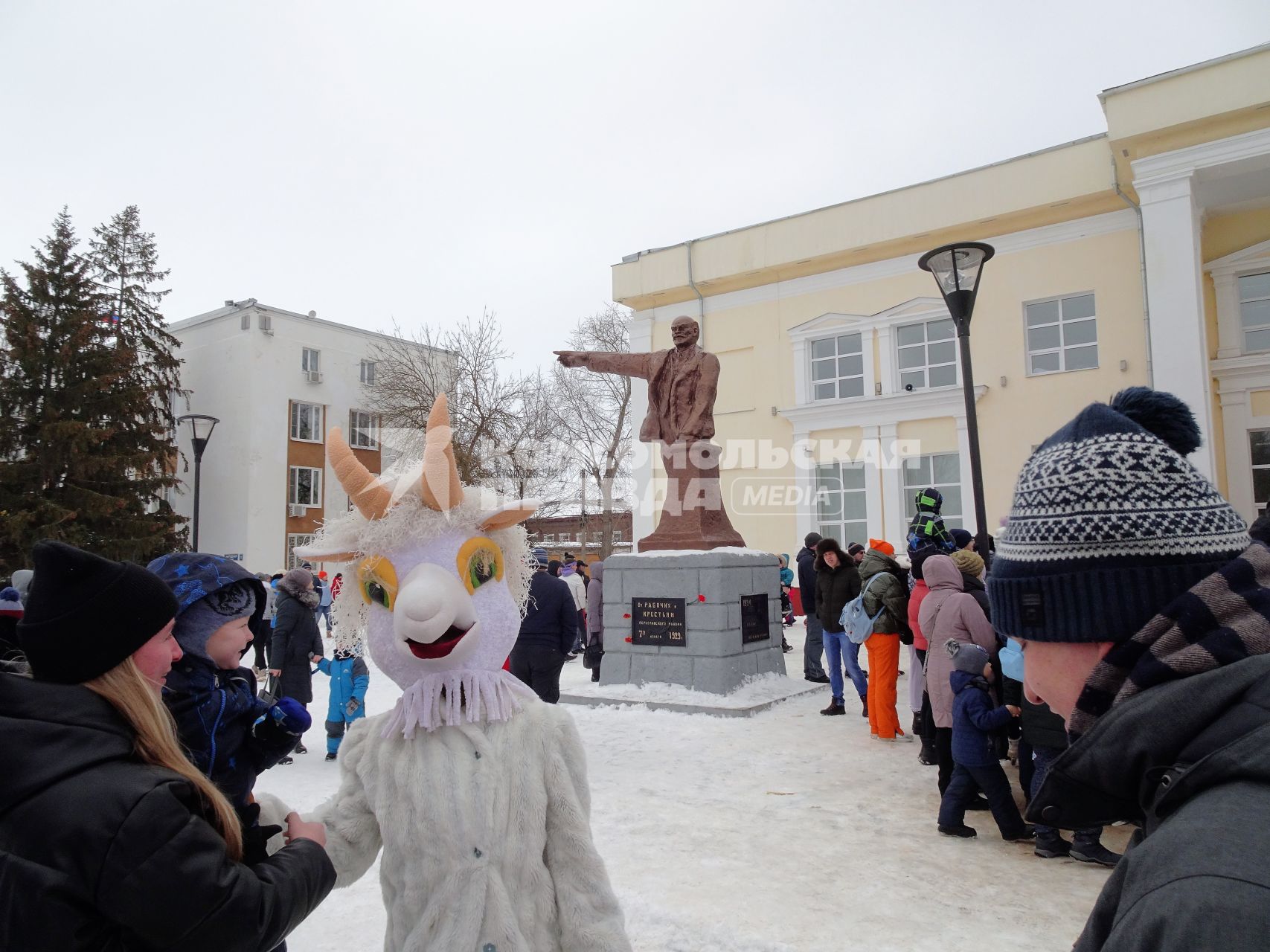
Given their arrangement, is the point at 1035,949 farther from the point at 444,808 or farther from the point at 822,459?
the point at 822,459

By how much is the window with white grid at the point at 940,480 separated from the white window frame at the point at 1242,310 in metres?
5.99

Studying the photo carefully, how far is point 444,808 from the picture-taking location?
228 centimetres

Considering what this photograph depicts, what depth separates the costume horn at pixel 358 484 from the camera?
269 centimetres

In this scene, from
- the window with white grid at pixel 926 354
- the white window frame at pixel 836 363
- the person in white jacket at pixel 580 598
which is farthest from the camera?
the white window frame at pixel 836 363

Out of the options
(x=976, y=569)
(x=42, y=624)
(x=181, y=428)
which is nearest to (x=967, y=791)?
(x=976, y=569)

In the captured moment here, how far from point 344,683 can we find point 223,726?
200 inches

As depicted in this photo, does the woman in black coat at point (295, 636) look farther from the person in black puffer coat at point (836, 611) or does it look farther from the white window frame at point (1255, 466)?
the white window frame at point (1255, 466)

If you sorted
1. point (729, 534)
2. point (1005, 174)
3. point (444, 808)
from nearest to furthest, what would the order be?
1. point (444, 808)
2. point (729, 534)
3. point (1005, 174)

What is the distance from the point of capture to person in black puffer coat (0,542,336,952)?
1408 millimetres

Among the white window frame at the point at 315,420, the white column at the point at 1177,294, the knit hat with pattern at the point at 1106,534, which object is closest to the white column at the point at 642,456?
the white column at the point at 1177,294

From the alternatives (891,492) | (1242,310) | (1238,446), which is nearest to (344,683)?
(891,492)

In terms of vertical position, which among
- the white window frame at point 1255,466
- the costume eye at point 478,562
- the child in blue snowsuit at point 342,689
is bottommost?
the child in blue snowsuit at point 342,689

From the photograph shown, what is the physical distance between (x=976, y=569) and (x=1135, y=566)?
555 centimetres

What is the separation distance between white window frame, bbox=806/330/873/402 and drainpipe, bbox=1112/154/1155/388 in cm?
584
